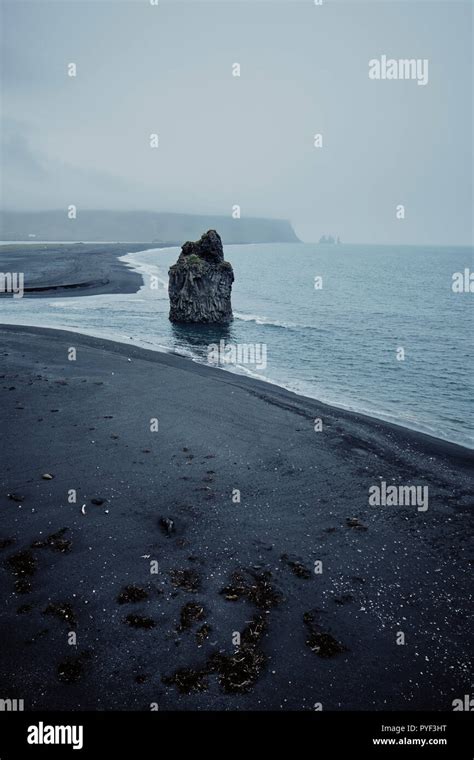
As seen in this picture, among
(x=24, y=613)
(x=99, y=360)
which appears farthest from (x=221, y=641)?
(x=99, y=360)

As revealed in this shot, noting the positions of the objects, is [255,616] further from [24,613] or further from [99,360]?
[99,360]

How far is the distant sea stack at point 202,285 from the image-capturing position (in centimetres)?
5191

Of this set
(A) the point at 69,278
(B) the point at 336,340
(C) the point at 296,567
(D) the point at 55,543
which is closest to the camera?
(C) the point at 296,567

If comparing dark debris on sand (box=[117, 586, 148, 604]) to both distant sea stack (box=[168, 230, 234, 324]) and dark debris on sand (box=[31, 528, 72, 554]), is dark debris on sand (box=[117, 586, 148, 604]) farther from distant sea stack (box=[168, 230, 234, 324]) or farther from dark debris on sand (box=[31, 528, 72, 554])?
distant sea stack (box=[168, 230, 234, 324])

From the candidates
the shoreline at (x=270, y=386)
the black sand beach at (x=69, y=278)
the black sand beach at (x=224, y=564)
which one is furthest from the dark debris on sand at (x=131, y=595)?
the black sand beach at (x=69, y=278)

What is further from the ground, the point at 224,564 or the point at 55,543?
the point at 55,543

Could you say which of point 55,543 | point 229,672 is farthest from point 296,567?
point 55,543

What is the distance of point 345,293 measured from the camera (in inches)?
3900
